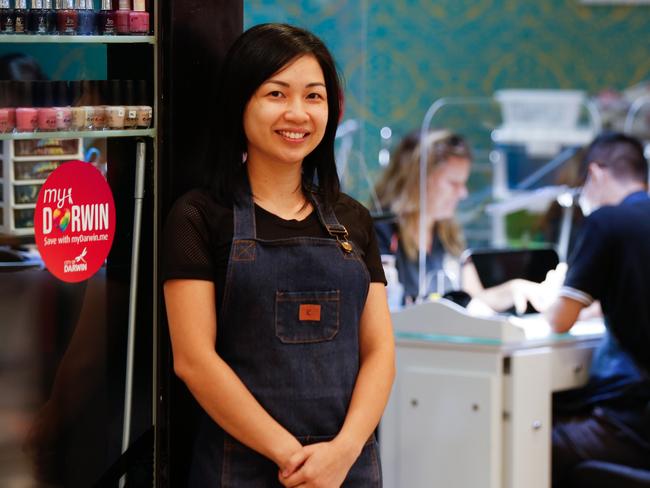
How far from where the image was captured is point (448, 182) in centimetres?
349

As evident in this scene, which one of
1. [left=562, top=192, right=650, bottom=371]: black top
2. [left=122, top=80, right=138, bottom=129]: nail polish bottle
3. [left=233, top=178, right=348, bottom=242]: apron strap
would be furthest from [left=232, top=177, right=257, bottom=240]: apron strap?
[left=562, top=192, right=650, bottom=371]: black top

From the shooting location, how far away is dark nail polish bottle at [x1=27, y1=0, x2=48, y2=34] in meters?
1.49

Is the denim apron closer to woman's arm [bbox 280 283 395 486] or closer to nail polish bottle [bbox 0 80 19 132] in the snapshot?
woman's arm [bbox 280 283 395 486]

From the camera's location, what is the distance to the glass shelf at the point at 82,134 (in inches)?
58.0

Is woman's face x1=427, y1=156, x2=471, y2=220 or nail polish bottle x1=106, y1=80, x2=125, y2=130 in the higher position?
nail polish bottle x1=106, y1=80, x2=125, y2=130

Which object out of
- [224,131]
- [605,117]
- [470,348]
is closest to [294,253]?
[224,131]

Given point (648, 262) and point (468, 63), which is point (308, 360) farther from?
point (468, 63)

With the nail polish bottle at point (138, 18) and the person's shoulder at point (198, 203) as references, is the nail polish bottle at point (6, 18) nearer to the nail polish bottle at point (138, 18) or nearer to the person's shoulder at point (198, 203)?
the nail polish bottle at point (138, 18)

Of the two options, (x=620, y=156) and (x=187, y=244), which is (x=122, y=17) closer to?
(x=187, y=244)

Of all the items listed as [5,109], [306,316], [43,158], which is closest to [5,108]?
[5,109]

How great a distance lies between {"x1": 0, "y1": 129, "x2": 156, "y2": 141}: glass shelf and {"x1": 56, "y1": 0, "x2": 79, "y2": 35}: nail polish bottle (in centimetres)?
15

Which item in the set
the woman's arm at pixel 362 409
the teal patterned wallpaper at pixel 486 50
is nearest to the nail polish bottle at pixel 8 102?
the woman's arm at pixel 362 409

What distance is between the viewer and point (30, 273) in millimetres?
1536

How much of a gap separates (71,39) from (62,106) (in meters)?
0.10
